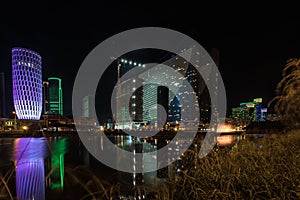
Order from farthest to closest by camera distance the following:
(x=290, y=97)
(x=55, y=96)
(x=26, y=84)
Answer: (x=55, y=96) → (x=26, y=84) → (x=290, y=97)

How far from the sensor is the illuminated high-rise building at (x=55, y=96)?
421 feet

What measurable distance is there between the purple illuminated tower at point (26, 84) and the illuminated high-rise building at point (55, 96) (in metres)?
31.3

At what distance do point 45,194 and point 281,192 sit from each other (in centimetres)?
551

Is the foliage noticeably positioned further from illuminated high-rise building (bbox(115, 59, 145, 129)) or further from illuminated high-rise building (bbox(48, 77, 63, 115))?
illuminated high-rise building (bbox(48, 77, 63, 115))

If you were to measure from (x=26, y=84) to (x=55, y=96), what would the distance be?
127 ft

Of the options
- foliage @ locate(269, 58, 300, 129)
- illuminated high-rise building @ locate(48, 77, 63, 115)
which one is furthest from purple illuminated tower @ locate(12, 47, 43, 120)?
foliage @ locate(269, 58, 300, 129)

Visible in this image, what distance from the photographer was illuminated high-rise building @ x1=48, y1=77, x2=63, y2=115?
421ft

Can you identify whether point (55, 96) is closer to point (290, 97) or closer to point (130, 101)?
point (130, 101)

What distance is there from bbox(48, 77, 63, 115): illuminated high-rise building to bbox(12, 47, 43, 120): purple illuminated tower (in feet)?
103

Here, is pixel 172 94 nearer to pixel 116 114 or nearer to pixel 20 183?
pixel 116 114

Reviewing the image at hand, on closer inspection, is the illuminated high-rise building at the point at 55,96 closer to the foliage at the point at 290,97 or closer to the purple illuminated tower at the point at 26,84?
the purple illuminated tower at the point at 26,84

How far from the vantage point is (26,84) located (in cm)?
9431

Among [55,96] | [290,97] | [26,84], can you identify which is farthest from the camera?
[55,96]

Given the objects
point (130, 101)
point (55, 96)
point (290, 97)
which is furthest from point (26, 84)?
point (290, 97)
